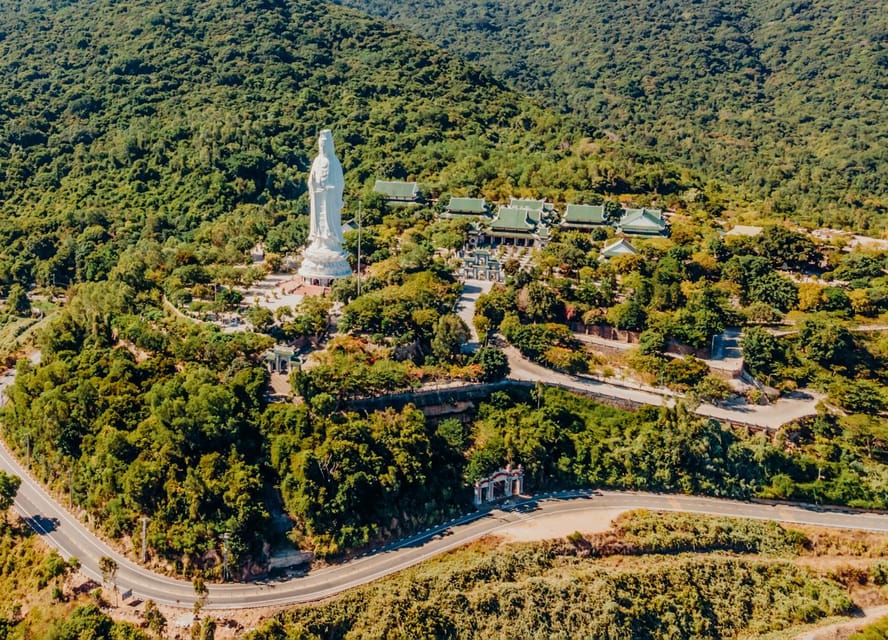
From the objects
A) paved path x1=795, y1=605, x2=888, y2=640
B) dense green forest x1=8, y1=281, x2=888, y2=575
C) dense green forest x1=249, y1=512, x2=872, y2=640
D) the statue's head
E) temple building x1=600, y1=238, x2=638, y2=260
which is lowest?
paved path x1=795, y1=605, x2=888, y2=640

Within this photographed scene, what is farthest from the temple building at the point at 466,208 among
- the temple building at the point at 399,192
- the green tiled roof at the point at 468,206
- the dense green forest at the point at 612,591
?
the dense green forest at the point at 612,591

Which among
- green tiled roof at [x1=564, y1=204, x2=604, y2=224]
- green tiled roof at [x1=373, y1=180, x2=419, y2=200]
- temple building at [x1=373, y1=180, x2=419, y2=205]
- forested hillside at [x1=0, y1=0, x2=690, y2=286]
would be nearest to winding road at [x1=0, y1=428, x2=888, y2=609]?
forested hillside at [x1=0, y1=0, x2=690, y2=286]

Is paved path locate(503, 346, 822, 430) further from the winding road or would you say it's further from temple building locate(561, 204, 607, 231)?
temple building locate(561, 204, 607, 231)

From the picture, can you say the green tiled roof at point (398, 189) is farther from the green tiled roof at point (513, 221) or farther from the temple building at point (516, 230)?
the green tiled roof at point (513, 221)

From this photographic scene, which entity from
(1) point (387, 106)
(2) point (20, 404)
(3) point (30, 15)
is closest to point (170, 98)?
(1) point (387, 106)

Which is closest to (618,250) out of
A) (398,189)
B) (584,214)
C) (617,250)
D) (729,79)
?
(617,250)

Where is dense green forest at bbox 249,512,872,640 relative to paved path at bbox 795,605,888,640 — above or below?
above
